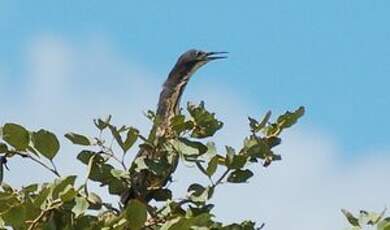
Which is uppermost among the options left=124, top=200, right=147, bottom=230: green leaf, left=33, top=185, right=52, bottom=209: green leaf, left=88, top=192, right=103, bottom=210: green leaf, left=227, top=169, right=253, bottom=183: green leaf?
left=227, top=169, right=253, bottom=183: green leaf

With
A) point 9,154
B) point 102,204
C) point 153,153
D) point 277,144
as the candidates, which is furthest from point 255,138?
point 9,154

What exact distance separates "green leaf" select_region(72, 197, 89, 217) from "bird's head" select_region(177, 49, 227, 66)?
4.25 meters

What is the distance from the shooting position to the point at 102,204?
331 cm

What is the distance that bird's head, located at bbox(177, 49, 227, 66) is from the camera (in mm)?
7379

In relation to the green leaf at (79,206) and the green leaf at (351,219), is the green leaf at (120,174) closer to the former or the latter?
the green leaf at (79,206)

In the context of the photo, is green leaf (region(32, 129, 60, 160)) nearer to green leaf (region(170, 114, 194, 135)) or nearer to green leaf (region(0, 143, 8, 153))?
green leaf (region(0, 143, 8, 153))

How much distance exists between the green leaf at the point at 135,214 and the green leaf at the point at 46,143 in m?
0.36

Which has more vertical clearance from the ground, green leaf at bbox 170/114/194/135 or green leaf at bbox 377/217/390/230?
green leaf at bbox 170/114/194/135

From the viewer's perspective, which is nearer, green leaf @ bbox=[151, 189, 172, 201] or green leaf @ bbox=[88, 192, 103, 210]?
green leaf @ bbox=[88, 192, 103, 210]

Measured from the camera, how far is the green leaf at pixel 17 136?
10.8ft

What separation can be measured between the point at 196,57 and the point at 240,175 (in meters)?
4.17

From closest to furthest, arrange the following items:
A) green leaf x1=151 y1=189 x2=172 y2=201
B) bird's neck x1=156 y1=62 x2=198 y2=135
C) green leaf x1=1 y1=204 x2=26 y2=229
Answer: green leaf x1=1 y1=204 x2=26 y2=229 < green leaf x1=151 y1=189 x2=172 y2=201 < bird's neck x1=156 y1=62 x2=198 y2=135

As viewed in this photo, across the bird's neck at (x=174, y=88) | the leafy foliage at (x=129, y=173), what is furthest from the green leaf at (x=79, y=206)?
the bird's neck at (x=174, y=88)

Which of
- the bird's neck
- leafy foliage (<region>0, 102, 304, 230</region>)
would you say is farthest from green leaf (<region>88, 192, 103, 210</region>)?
the bird's neck
